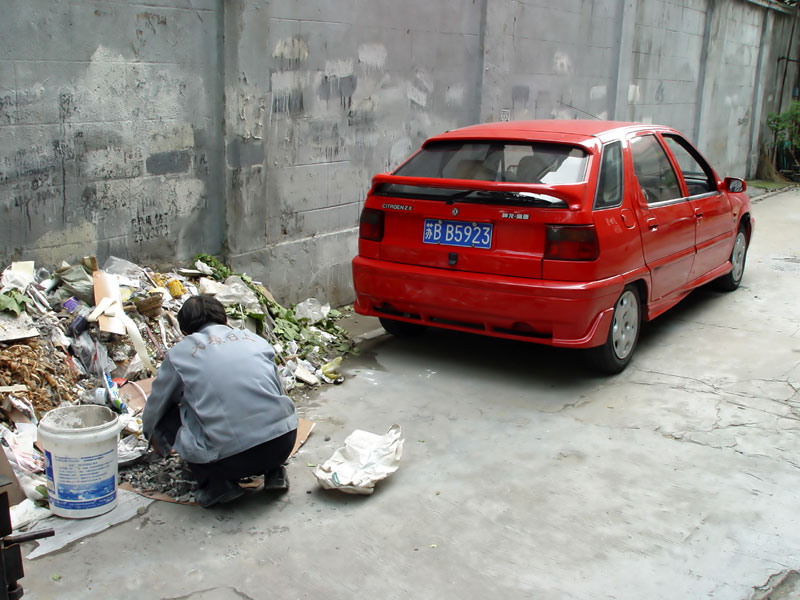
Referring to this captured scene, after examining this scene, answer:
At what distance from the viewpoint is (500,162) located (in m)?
5.57

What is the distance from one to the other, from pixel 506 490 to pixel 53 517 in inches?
84.6

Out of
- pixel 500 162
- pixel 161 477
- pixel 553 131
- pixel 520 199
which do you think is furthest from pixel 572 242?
pixel 161 477

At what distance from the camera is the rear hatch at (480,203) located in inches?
202

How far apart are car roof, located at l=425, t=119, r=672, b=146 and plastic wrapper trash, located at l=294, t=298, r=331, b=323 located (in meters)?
1.75

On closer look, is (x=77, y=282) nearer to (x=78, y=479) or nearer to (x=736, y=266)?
(x=78, y=479)

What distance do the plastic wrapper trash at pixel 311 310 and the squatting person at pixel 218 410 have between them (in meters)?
2.58

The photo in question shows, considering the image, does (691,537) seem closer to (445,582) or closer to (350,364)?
(445,582)

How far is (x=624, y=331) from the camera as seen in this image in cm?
566

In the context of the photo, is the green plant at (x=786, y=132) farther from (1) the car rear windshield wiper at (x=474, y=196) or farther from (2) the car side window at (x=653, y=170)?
(1) the car rear windshield wiper at (x=474, y=196)

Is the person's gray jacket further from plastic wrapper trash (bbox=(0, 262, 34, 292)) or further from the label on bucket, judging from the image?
plastic wrapper trash (bbox=(0, 262, 34, 292))

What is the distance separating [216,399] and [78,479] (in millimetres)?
707

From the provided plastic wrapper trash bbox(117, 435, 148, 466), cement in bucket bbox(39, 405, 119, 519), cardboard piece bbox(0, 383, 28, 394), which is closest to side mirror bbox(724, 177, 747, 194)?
plastic wrapper trash bbox(117, 435, 148, 466)

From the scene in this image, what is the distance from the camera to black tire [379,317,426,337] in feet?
20.5

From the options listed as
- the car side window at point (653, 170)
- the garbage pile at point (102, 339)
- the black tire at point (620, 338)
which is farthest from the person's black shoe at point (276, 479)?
the car side window at point (653, 170)
